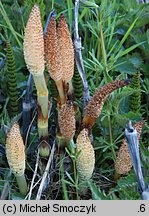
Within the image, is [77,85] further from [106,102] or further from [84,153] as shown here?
[84,153]

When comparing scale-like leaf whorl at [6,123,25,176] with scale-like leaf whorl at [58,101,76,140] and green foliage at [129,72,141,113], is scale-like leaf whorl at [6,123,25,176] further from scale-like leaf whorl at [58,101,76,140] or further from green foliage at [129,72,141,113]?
green foliage at [129,72,141,113]

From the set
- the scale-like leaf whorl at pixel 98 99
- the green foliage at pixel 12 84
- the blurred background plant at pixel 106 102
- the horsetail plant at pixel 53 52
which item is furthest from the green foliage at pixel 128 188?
the green foliage at pixel 12 84

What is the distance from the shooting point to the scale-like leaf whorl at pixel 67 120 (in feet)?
4.16

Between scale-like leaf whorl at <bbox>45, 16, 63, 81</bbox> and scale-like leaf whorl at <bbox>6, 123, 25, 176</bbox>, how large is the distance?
0.59ft

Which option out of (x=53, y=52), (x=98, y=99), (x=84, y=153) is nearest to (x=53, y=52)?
(x=53, y=52)

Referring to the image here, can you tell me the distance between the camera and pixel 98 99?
1246mm

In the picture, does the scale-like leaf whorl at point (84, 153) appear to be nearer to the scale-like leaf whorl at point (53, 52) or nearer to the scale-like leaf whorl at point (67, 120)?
the scale-like leaf whorl at point (67, 120)

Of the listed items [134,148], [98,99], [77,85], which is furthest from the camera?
[77,85]

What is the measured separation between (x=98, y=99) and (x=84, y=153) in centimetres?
14

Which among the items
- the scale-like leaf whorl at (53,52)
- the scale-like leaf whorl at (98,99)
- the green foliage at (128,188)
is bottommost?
the green foliage at (128,188)

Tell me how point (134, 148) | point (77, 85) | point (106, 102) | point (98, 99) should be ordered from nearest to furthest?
point (134, 148) → point (98, 99) → point (106, 102) → point (77, 85)

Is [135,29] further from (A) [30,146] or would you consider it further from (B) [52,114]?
(A) [30,146]

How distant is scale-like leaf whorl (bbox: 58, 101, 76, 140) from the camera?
1.27m

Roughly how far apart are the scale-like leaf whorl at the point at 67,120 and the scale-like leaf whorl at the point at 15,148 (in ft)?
0.43
